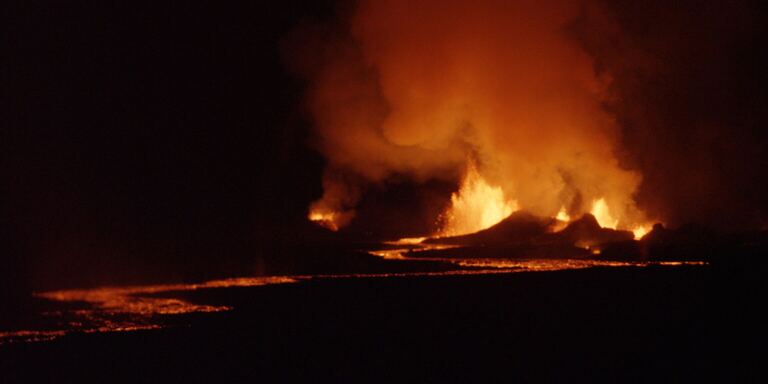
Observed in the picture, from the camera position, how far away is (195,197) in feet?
193

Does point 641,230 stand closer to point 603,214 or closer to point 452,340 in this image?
point 603,214

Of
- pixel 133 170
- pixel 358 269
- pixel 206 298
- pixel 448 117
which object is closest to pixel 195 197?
pixel 133 170

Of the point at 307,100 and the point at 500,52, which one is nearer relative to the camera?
the point at 500,52

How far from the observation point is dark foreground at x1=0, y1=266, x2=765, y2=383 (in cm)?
1348

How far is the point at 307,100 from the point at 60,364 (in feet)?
141

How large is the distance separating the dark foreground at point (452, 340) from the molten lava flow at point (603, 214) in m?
16.8

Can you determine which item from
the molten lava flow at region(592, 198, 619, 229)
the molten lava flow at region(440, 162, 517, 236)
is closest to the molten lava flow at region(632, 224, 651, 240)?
the molten lava flow at region(592, 198, 619, 229)

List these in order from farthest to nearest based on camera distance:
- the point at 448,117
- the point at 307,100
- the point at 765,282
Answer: the point at 307,100 → the point at 448,117 → the point at 765,282

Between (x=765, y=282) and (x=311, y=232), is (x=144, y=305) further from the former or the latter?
(x=311, y=232)

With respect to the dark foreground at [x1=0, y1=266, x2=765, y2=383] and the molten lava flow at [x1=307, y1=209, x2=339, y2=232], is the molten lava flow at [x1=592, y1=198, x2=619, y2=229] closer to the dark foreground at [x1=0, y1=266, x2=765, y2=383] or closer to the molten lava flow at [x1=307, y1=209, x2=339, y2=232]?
the dark foreground at [x1=0, y1=266, x2=765, y2=383]

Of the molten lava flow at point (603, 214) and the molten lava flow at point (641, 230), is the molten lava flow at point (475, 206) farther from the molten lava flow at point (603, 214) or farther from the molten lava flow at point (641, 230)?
the molten lava flow at point (641, 230)

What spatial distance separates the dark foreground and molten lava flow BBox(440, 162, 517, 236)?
22620 mm

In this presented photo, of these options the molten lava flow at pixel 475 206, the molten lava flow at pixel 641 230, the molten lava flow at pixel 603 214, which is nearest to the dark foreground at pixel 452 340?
the molten lava flow at pixel 641 230

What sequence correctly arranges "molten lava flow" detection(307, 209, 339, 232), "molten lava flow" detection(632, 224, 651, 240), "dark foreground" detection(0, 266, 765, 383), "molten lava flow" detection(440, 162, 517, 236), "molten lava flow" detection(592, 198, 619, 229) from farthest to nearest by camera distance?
"molten lava flow" detection(307, 209, 339, 232) < "molten lava flow" detection(440, 162, 517, 236) < "molten lava flow" detection(592, 198, 619, 229) < "molten lava flow" detection(632, 224, 651, 240) < "dark foreground" detection(0, 266, 765, 383)
